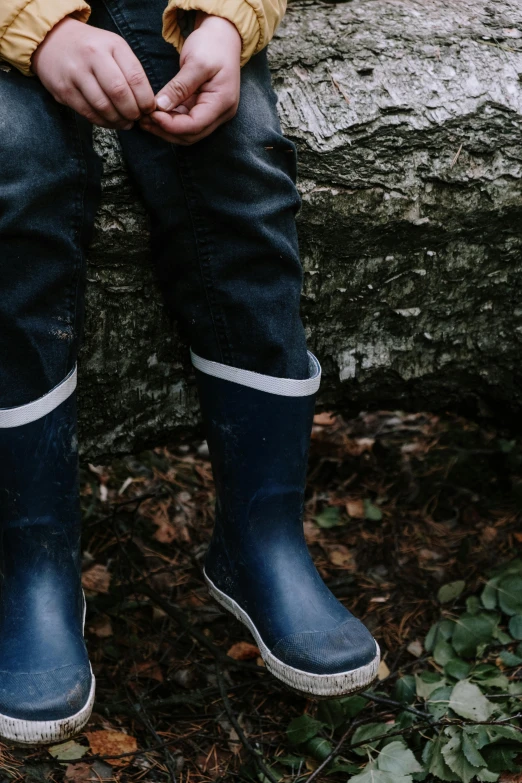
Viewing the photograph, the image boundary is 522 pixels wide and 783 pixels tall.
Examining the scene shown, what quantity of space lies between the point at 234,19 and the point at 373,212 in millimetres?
491

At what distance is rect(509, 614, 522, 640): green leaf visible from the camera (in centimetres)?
179

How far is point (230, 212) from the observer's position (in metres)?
1.28

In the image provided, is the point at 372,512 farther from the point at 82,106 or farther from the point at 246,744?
the point at 82,106

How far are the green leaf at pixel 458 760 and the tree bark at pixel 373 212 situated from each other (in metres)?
0.77

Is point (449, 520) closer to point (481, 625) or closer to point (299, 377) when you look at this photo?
point (481, 625)

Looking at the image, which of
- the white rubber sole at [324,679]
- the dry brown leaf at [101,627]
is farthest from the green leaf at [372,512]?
the white rubber sole at [324,679]

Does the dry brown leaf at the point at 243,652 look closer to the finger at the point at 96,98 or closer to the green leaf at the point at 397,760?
the green leaf at the point at 397,760

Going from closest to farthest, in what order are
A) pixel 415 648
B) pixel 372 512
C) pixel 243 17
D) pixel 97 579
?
pixel 243 17 → pixel 415 648 → pixel 97 579 → pixel 372 512

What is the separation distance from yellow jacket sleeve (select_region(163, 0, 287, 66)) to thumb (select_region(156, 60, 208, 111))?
10 cm

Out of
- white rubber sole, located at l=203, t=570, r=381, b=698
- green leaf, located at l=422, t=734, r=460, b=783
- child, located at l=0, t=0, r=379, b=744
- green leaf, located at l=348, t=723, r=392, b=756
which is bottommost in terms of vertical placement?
green leaf, located at l=348, t=723, r=392, b=756

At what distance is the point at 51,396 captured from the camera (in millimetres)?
1266

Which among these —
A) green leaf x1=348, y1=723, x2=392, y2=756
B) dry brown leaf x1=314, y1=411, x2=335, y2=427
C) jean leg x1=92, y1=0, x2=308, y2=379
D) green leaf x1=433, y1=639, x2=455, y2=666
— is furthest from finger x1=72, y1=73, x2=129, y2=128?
dry brown leaf x1=314, y1=411, x2=335, y2=427

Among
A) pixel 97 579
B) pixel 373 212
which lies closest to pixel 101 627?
pixel 97 579

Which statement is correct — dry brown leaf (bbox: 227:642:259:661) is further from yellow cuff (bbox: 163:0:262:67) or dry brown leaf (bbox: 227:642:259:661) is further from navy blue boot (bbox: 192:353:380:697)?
yellow cuff (bbox: 163:0:262:67)
